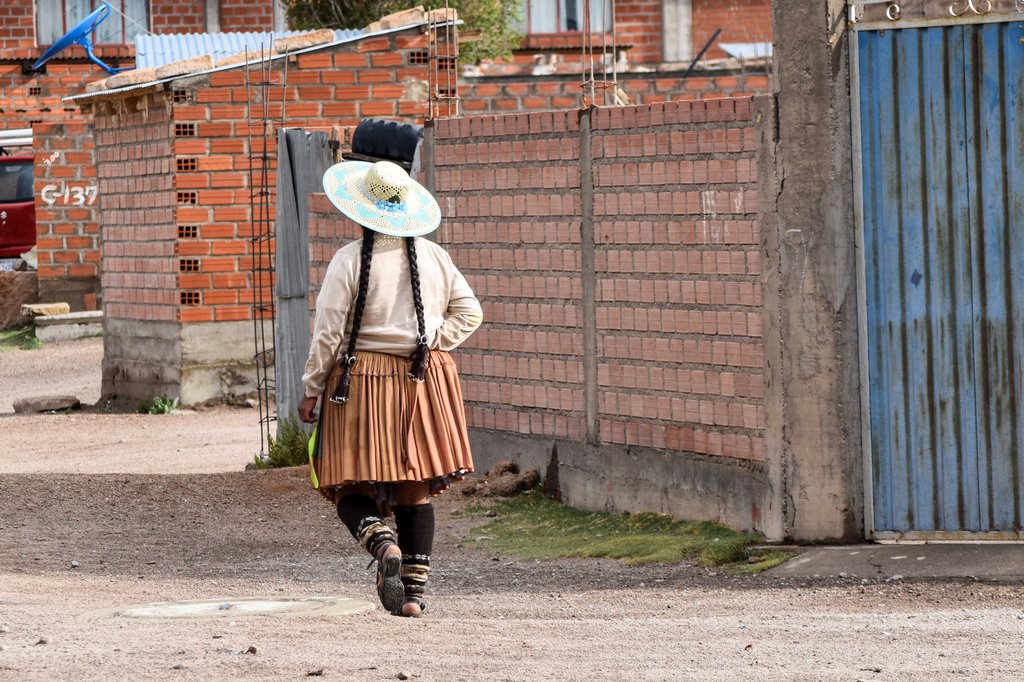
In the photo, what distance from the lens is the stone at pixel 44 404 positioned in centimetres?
1535

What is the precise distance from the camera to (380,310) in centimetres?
633

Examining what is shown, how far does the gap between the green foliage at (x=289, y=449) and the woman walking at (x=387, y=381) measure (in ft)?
14.6

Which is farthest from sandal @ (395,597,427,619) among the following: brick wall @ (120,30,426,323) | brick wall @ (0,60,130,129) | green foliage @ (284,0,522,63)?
brick wall @ (0,60,130,129)

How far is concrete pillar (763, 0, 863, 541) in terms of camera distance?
7.11 meters

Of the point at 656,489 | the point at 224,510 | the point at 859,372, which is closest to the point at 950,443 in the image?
the point at 859,372

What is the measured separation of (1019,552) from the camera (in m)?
6.90

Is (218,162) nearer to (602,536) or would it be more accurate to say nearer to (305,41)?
(305,41)

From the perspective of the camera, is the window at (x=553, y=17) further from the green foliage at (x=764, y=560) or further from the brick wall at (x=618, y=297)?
the green foliage at (x=764, y=560)

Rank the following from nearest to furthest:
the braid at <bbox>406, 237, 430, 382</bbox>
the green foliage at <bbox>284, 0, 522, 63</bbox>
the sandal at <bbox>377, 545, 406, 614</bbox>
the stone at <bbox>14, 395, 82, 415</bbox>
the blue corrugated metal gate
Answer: the sandal at <bbox>377, 545, 406, 614</bbox> < the braid at <bbox>406, 237, 430, 382</bbox> < the blue corrugated metal gate < the stone at <bbox>14, 395, 82, 415</bbox> < the green foliage at <bbox>284, 0, 522, 63</bbox>

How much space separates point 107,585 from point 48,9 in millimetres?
22453

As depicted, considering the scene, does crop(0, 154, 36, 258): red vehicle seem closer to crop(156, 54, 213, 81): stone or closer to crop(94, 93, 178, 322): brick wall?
crop(94, 93, 178, 322): brick wall

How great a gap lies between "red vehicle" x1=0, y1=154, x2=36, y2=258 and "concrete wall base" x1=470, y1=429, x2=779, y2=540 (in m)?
14.5

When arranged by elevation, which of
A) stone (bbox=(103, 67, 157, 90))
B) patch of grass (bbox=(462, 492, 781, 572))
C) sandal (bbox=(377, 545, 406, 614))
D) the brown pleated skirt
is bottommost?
patch of grass (bbox=(462, 492, 781, 572))

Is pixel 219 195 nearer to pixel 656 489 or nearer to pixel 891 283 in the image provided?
pixel 656 489
